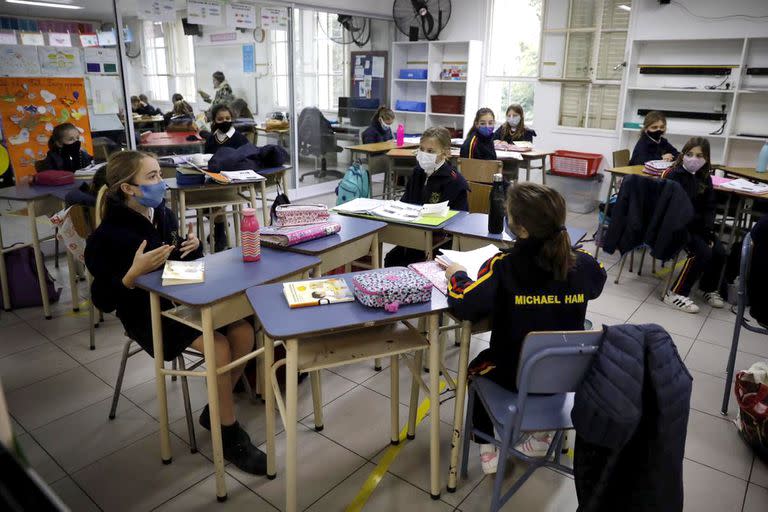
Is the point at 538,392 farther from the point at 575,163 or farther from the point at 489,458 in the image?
the point at 575,163

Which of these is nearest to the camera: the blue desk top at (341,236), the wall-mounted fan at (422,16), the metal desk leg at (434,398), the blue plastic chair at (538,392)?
the blue plastic chair at (538,392)

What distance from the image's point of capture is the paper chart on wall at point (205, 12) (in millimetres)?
5223

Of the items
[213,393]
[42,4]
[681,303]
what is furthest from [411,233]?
[42,4]

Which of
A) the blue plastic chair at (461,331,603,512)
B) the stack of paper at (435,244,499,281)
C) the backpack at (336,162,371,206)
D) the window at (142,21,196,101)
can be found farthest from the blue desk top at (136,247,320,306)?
the window at (142,21,196,101)

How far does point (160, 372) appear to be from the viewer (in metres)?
2.00

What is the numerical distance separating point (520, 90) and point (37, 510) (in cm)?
766

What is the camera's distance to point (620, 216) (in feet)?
13.0

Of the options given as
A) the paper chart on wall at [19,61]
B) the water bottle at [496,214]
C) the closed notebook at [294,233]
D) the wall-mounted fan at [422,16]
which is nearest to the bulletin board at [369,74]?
the wall-mounted fan at [422,16]

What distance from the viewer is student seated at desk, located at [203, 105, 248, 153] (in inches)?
181

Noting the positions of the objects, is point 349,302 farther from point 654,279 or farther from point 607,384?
point 654,279

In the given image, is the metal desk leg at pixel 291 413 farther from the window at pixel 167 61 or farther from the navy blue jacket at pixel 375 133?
the navy blue jacket at pixel 375 133

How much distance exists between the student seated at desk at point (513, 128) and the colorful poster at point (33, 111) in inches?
165

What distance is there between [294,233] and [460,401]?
0.98 meters

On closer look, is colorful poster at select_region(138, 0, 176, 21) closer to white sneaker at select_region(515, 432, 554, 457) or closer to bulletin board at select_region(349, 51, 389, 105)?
bulletin board at select_region(349, 51, 389, 105)
